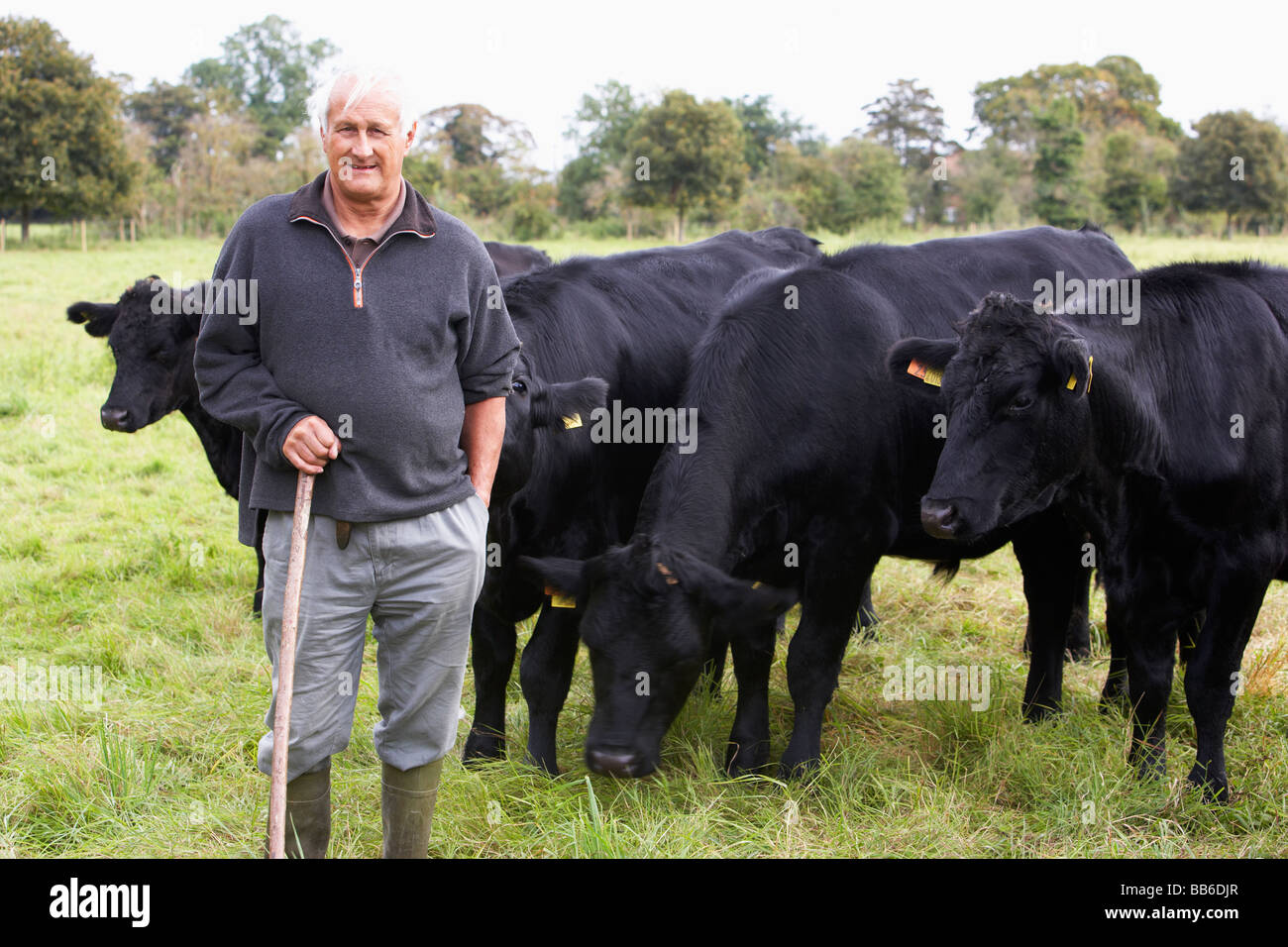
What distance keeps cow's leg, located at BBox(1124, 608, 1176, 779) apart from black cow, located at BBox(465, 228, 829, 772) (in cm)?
207

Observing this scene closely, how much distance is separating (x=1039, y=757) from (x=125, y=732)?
361 cm

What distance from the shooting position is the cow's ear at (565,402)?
390 cm

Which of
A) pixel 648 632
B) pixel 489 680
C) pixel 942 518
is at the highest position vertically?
pixel 942 518

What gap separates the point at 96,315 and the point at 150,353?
62cm

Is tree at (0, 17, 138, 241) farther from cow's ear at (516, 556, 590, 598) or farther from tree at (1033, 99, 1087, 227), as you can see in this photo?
cow's ear at (516, 556, 590, 598)

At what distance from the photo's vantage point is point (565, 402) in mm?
3910

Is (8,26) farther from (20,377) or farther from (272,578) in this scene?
(272,578)

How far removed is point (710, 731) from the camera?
459 cm

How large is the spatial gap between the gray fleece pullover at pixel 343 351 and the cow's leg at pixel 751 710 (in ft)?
6.29

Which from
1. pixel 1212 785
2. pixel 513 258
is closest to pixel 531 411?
pixel 1212 785

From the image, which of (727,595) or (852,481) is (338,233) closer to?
(727,595)

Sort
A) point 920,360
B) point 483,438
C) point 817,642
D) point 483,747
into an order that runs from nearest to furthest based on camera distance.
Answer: point 483,438 < point 920,360 < point 817,642 < point 483,747

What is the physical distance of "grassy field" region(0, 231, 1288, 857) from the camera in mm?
3648
